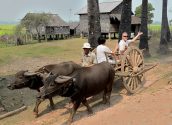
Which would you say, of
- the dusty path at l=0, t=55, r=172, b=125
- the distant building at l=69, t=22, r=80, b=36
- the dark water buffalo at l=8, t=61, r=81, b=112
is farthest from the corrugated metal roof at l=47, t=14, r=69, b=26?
the dark water buffalo at l=8, t=61, r=81, b=112

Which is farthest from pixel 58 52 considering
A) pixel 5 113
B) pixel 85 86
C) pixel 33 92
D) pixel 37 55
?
pixel 85 86

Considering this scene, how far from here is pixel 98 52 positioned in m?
12.0

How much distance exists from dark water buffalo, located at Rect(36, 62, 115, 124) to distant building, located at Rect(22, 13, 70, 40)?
4525 centimetres

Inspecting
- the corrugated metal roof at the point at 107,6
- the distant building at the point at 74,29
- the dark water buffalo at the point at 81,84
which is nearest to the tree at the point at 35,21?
the corrugated metal roof at the point at 107,6

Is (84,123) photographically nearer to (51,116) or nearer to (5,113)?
(51,116)

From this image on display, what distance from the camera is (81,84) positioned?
395 inches

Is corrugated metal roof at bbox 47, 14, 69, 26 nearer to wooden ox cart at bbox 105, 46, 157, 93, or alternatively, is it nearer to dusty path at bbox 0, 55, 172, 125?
wooden ox cart at bbox 105, 46, 157, 93

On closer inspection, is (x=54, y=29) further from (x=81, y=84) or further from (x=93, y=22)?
(x=81, y=84)

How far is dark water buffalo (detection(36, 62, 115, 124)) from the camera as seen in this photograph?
9.38 metres

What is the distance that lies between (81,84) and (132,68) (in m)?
3.18

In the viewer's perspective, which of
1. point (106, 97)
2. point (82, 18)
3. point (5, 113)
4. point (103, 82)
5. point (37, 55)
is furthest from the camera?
point (82, 18)

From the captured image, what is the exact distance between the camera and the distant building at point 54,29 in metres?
56.5

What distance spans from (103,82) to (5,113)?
13.6 feet

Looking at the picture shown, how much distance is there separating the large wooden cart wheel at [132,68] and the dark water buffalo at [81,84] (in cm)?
104
